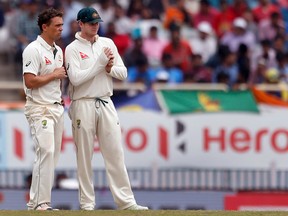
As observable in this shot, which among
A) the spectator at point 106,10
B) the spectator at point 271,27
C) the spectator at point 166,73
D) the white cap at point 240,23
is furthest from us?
the spectator at point 271,27

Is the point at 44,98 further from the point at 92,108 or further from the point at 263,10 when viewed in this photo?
the point at 263,10

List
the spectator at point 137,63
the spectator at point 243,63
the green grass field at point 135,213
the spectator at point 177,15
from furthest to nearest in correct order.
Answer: the spectator at point 177,15, the spectator at point 243,63, the spectator at point 137,63, the green grass field at point 135,213

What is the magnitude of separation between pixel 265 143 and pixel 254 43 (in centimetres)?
335

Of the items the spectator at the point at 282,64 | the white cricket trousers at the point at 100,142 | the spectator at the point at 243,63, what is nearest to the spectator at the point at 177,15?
the spectator at the point at 243,63

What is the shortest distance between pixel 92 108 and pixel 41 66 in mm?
725

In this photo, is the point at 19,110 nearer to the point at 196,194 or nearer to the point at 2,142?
the point at 2,142

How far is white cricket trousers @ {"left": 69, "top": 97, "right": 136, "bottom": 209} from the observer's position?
14148mm

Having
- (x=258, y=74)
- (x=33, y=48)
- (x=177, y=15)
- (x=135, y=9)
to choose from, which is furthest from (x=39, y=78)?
(x=177, y=15)

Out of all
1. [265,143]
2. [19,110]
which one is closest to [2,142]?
[19,110]

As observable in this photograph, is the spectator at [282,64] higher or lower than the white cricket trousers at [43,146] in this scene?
higher

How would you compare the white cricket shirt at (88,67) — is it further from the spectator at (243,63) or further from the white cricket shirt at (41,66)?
the spectator at (243,63)

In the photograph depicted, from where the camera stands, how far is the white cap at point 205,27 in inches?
929

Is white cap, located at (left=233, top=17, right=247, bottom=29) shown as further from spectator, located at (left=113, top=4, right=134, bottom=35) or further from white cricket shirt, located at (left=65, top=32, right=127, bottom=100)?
white cricket shirt, located at (left=65, top=32, right=127, bottom=100)

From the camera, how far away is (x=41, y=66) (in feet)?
45.9
